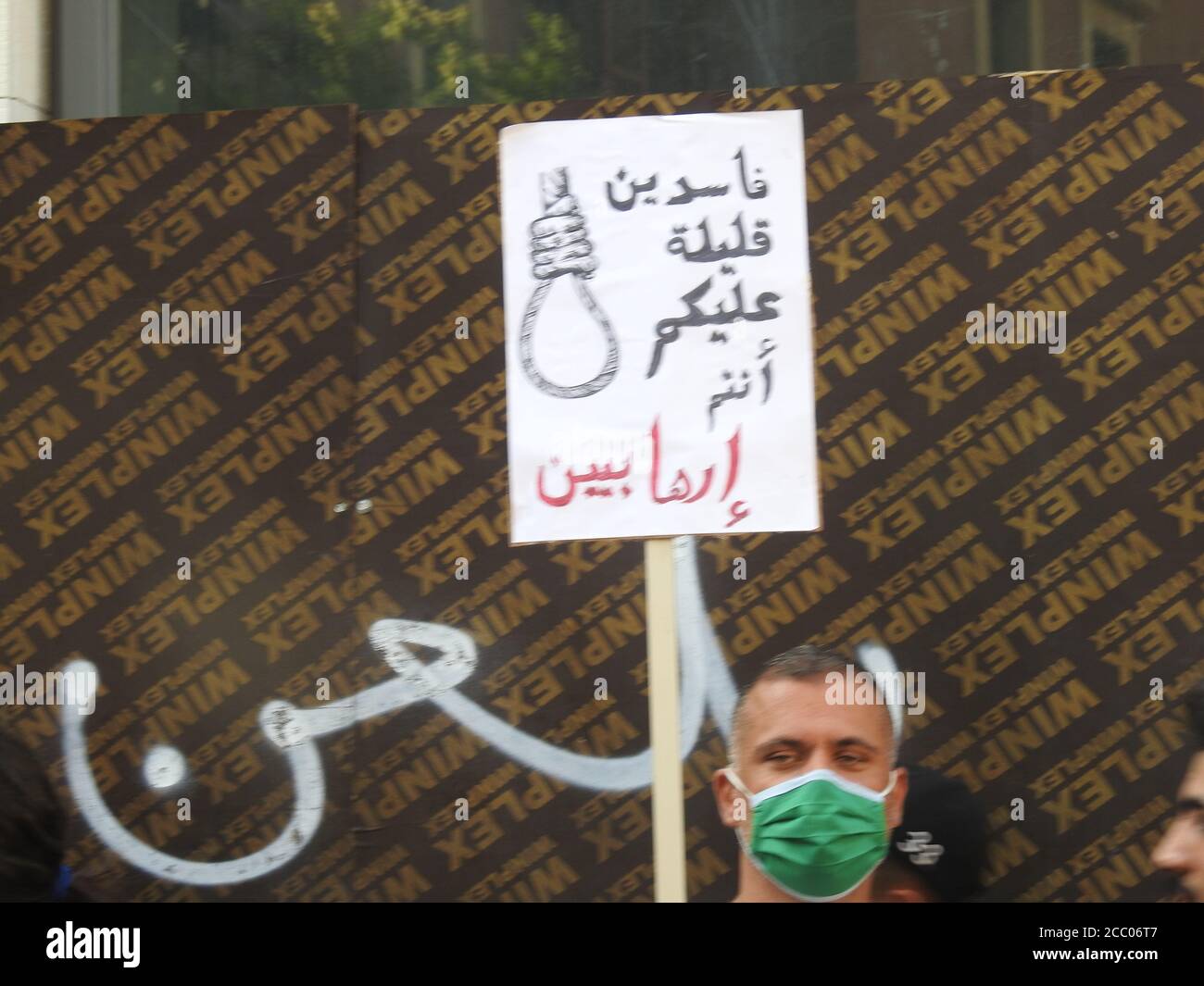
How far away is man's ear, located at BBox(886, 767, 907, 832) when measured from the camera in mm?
4750

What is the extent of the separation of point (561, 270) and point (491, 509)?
856 mm

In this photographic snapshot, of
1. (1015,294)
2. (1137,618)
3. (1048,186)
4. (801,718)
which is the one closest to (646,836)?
(801,718)

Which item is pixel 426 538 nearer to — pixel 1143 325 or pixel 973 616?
pixel 973 616

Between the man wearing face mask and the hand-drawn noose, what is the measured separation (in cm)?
116

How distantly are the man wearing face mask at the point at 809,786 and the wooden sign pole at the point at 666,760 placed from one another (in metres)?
0.15

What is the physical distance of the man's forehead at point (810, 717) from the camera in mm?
4770

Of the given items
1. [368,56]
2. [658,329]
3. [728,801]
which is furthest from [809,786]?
[368,56]

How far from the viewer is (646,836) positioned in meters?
4.81
